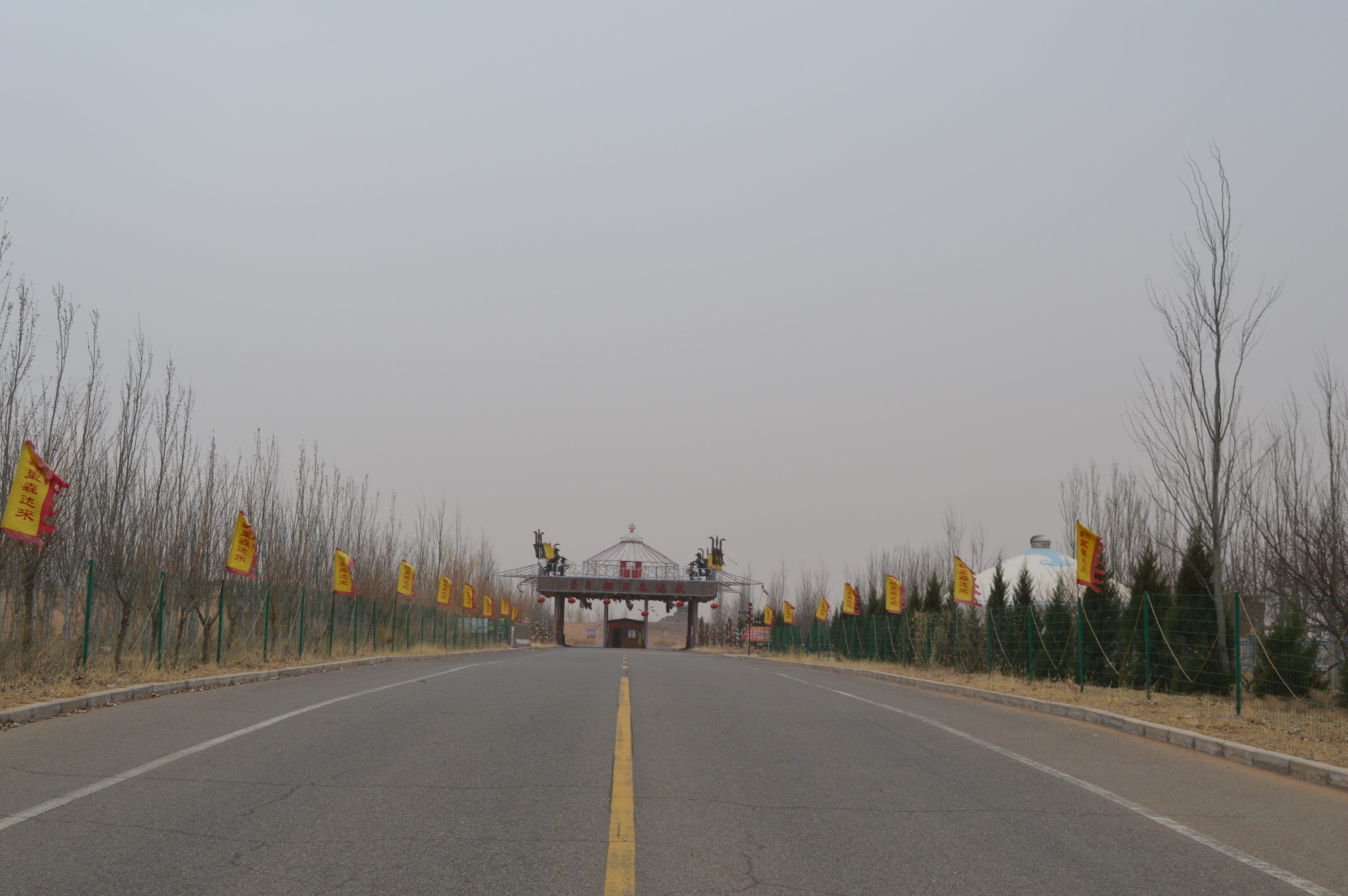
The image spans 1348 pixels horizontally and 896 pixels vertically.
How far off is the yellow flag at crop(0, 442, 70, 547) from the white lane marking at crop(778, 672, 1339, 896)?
11.9 meters

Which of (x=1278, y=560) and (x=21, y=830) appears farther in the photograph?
(x=1278, y=560)

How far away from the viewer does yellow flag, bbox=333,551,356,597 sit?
27.9m

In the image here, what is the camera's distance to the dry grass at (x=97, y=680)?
40.9 feet

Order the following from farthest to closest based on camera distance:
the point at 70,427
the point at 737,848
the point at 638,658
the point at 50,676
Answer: the point at 638,658 → the point at 70,427 → the point at 50,676 → the point at 737,848

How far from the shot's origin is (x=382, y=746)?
9219 mm

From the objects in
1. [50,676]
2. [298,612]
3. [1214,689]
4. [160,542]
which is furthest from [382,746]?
[298,612]

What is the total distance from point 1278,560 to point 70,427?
855 inches

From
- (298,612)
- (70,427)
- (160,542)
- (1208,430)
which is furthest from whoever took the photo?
(298,612)

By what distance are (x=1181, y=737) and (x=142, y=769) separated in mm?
11417

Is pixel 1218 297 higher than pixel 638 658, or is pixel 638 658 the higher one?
pixel 1218 297

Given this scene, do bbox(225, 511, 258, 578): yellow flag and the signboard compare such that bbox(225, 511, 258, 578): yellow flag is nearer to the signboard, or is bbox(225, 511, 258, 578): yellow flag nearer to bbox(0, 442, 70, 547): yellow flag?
bbox(0, 442, 70, 547): yellow flag

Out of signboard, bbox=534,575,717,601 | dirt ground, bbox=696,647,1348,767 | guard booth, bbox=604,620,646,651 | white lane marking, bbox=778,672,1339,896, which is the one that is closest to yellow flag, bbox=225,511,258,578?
white lane marking, bbox=778,672,1339,896

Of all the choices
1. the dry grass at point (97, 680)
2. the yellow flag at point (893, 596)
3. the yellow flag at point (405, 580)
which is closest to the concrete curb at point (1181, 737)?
the yellow flag at point (893, 596)

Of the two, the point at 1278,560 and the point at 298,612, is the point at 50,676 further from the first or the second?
the point at 1278,560
